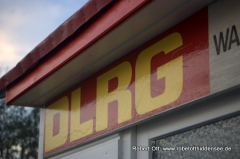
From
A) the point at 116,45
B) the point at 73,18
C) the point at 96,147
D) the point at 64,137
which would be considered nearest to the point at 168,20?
the point at 116,45

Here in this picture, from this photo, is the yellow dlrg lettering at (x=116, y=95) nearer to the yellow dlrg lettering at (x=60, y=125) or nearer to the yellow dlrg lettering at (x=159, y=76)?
the yellow dlrg lettering at (x=159, y=76)

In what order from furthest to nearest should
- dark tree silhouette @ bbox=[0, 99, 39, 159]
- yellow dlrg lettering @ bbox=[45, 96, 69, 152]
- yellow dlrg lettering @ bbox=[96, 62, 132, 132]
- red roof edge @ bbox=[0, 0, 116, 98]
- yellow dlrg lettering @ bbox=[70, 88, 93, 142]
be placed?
1. dark tree silhouette @ bbox=[0, 99, 39, 159]
2. yellow dlrg lettering @ bbox=[45, 96, 69, 152]
3. yellow dlrg lettering @ bbox=[70, 88, 93, 142]
4. yellow dlrg lettering @ bbox=[96, 62, 132, 132]
5. red roof edge @ bbox=[0, 0, 116, 98]

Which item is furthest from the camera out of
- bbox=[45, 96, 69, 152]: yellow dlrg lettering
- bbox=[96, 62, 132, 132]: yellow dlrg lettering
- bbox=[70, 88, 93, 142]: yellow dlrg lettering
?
bbox=[45, 96, 69, 152]: yellow dlrg lettering

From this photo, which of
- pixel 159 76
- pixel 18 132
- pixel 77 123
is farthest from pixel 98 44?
pixel 18 132

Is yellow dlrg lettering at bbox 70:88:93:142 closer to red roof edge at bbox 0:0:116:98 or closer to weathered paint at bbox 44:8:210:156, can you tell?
weathered paint at bbox 44:8:210:156

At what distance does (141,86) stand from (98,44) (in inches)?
19.9

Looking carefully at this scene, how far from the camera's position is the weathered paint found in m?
2.90

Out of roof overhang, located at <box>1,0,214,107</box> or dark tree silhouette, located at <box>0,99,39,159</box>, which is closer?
roof overhang, located at <box>1,0,214,107</box>

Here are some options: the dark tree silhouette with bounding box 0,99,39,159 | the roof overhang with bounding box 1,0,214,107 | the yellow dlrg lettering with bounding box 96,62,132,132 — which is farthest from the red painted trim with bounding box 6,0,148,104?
the dark tree silhouette with bounding box 0,99,39,159

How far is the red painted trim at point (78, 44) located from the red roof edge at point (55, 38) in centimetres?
6

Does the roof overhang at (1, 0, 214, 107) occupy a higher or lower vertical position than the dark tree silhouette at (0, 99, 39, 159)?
lower

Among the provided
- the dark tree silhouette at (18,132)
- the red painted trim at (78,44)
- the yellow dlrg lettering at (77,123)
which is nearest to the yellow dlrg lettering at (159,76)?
the red painted trim at (78,44)

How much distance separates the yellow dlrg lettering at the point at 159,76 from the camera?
9.93 ft

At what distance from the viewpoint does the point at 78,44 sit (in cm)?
355
